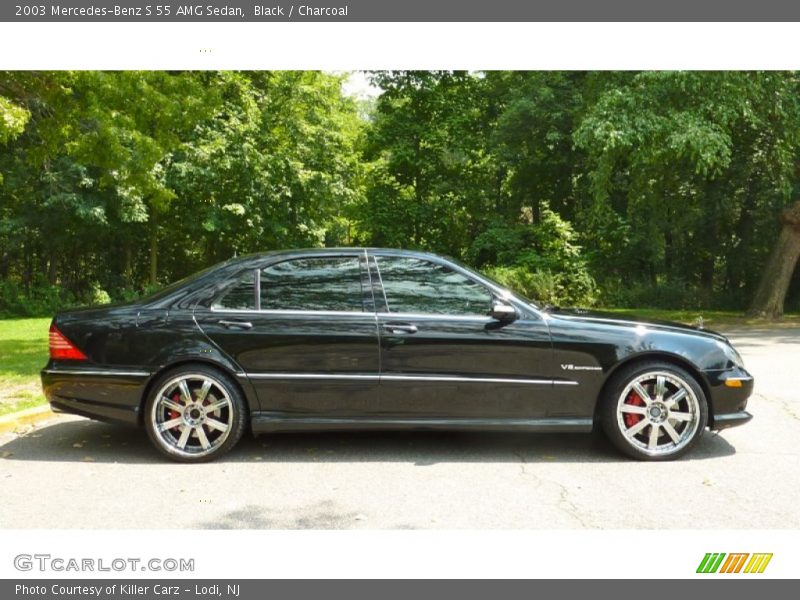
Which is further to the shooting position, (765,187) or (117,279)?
(117,279)

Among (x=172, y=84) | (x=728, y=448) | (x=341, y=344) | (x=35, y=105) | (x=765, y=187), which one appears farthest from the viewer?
(x=765, y=187)

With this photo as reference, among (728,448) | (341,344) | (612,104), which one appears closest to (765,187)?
(612,104)

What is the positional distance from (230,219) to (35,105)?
14632mm

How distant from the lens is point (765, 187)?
22.3 metres

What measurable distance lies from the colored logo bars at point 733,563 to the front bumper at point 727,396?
1.88m

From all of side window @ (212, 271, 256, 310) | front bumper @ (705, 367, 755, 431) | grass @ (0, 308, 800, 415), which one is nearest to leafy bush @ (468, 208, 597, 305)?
grass @ (0, 308, 800, 415)

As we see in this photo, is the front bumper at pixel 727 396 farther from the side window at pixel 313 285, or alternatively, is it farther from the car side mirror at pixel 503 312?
the side window at pixel 313 285

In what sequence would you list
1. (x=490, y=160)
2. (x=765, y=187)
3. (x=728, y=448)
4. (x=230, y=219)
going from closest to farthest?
1. (x=728, y=448)
2. (x=765, y=187)
3. (x=230, y=219)
4. (x=490, y=160)

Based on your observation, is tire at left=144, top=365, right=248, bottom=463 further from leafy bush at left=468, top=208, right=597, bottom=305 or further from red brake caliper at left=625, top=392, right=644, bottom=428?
leafy bush at left=468, top=208, right=597, bottom=305

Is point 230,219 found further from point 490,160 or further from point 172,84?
point 172,84

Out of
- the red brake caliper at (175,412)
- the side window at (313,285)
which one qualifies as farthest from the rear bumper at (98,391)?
the side window at (313,285)

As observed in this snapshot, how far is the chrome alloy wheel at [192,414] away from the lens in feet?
18.1

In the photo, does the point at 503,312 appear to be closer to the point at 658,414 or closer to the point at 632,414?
the point at 632,414

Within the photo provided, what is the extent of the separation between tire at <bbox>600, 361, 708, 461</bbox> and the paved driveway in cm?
13
